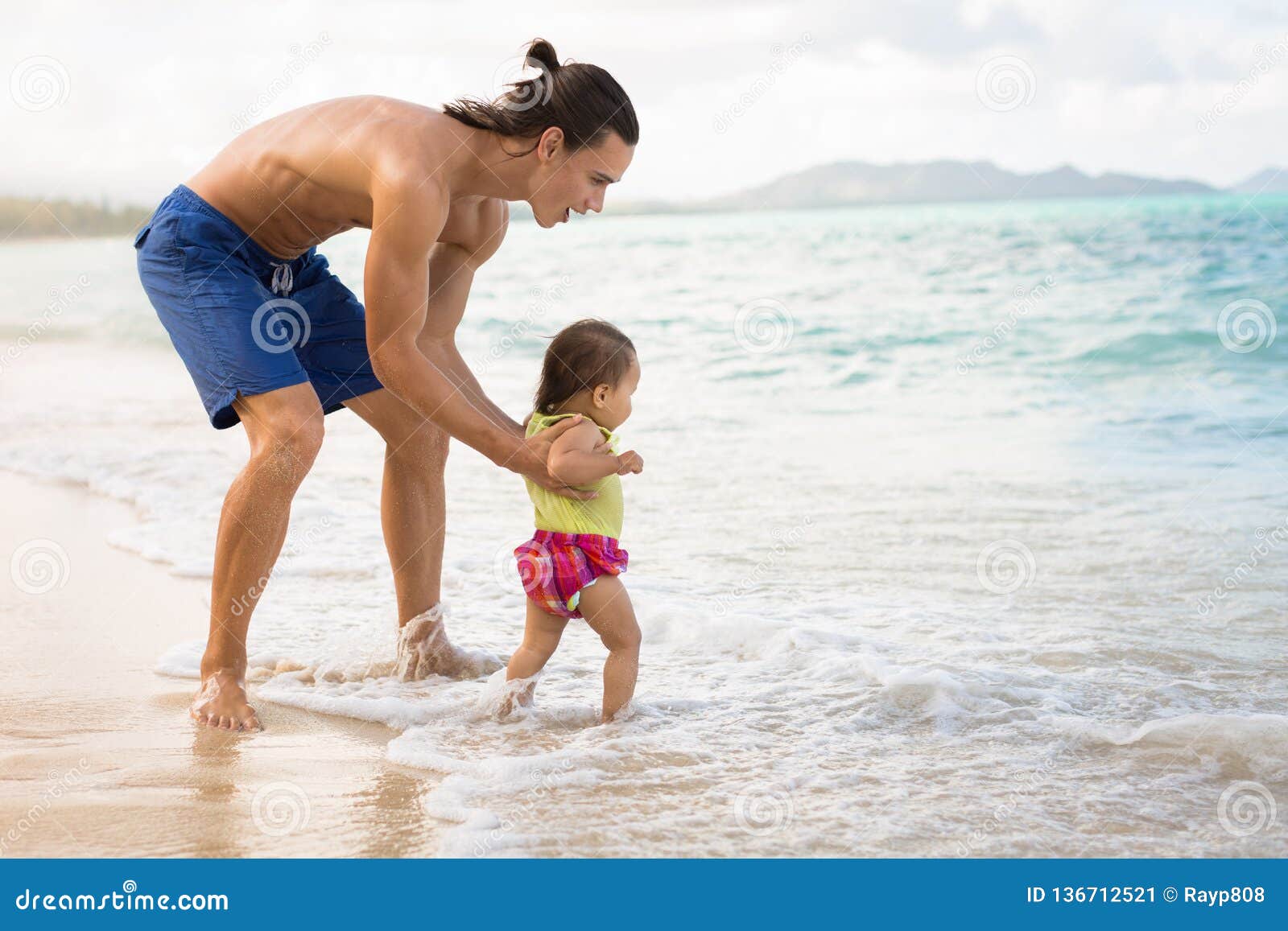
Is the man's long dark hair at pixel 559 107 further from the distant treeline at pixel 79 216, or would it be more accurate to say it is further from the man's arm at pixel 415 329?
the distant treeline at pixel 79 216

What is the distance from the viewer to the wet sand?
238cm

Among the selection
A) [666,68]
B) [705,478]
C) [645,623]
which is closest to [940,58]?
[666,68]

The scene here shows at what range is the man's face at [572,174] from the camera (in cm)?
292

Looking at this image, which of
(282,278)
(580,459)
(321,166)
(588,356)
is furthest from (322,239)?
(580,459)

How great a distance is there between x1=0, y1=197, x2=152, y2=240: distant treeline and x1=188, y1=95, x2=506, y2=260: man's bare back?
57.0ft

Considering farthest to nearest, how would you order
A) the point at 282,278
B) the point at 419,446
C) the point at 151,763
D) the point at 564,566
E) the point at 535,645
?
the point at 419,446 → the point at 282,278 → the point at 535,645 → the point at 564,566 → the point at 151,763

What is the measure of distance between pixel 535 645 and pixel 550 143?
1.27m

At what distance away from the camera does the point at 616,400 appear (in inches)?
117

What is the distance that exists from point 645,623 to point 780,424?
439 centimetres

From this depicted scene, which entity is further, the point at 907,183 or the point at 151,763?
the point at 907,183

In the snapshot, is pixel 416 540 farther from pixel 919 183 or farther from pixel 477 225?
pixel 919 183

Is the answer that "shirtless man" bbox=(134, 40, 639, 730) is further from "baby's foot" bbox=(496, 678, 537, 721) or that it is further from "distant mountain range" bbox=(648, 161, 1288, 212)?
"distant mountain range" bbox=(648, 161, 1288, 212)

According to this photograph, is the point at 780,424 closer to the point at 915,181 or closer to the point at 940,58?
the point at 940,58

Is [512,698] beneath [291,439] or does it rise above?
beneath
